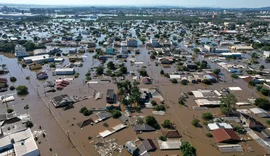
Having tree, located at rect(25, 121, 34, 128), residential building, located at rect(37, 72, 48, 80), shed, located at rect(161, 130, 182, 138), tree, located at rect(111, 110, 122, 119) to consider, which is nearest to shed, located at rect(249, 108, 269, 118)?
shed, located at rect(161, 130, 182, 138)

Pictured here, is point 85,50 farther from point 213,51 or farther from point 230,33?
point 230,33

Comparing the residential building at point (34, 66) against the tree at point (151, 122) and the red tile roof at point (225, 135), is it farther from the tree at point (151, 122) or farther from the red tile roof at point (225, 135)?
the red tile roof at point (225, 135)

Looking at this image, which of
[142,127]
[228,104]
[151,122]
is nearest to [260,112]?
[228,104]

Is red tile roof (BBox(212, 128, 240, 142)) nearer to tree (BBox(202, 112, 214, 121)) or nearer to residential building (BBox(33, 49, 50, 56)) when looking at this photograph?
tree (BBox(202, 112, 214, 121))

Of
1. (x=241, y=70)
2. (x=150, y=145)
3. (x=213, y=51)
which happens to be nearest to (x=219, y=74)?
(x=241, y=70)

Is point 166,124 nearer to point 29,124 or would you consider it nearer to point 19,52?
point 29,124

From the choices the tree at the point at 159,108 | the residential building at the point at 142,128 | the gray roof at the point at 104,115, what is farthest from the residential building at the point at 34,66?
the residential building at the point at 142,128
